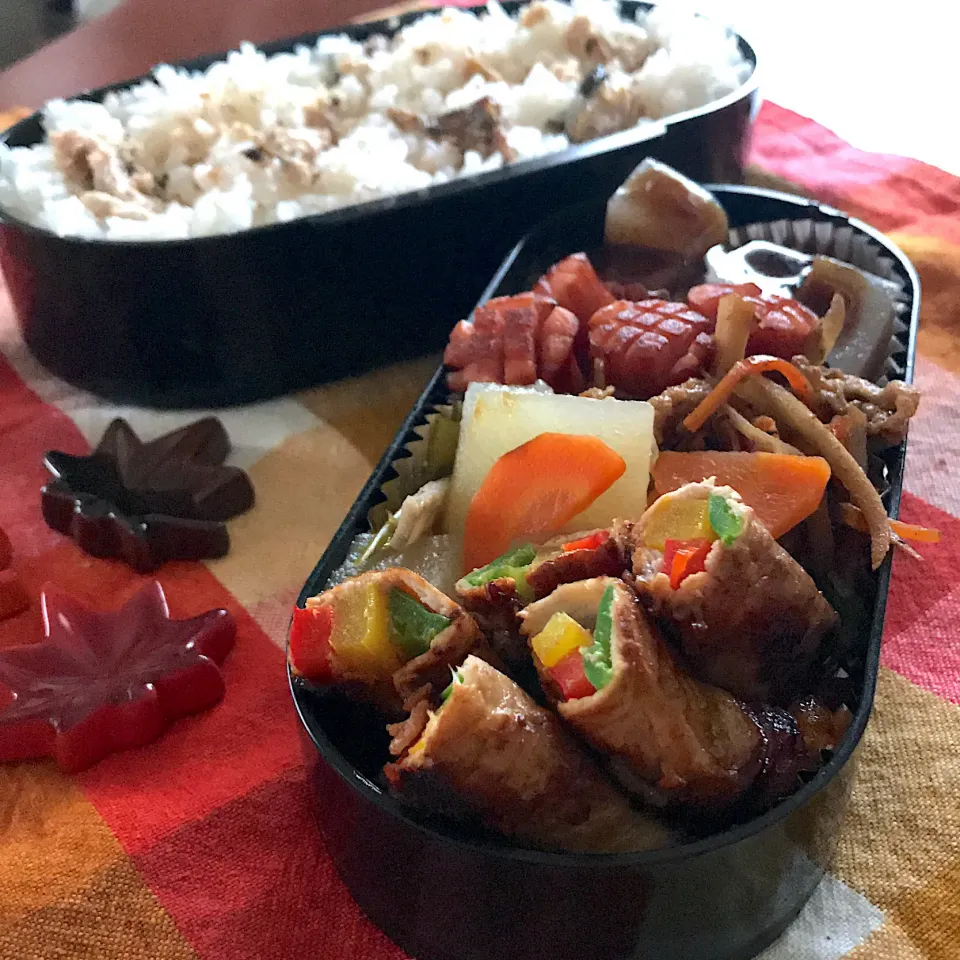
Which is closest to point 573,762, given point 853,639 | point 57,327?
point 853,639

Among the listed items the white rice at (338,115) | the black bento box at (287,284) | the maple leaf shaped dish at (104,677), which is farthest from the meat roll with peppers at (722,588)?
the white rice at (338,115)

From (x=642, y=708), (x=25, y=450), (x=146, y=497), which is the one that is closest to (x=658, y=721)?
(x=642, y=708)

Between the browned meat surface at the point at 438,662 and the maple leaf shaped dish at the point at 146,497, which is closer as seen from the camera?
the browned meat surface at the point at 438,662

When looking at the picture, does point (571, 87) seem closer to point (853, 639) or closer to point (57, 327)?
point (57, 327)

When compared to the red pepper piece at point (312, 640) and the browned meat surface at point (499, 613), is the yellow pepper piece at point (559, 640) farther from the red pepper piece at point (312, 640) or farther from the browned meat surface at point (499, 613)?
the red pepper piece at point (312, 640)

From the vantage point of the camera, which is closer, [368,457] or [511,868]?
[511,868]

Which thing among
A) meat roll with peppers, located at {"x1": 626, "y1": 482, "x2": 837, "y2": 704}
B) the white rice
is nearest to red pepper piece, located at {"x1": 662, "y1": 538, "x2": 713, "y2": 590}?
meat roll with peppers, located at {"x1": 626, "y1": 482, "x2": 837, "y2": 704}

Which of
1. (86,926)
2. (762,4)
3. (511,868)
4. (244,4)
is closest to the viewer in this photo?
(511,868)
